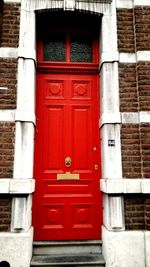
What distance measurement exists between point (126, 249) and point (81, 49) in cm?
364

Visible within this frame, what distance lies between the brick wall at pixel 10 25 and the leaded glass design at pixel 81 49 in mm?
1099

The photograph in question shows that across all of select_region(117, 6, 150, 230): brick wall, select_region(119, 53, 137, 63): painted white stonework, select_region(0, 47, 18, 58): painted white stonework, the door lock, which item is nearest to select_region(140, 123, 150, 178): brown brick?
select_region(117, 6, 150, 230): brick wall

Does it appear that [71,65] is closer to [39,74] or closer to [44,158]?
[39,74]

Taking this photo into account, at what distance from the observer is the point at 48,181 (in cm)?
455

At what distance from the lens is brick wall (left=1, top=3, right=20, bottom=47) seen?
442 centimetres

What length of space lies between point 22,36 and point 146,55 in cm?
218

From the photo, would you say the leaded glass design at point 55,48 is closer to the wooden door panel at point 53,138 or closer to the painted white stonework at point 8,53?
the painted white stonework at point 8,53

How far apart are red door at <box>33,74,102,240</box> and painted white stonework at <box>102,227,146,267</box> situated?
0.55 meters

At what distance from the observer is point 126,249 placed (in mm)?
3955

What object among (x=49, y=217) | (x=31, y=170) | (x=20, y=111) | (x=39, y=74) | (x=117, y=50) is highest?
(x=117, y=50)

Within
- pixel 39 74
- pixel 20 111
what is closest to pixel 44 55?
pixel 39 74

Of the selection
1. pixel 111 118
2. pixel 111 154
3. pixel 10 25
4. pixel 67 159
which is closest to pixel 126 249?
pixel 111 154

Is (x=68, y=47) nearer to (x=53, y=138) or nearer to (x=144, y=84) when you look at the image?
(x=144, y=84)

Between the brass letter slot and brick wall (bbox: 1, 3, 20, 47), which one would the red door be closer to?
the brass letter slot
